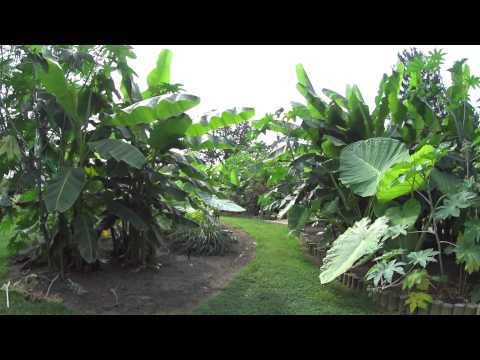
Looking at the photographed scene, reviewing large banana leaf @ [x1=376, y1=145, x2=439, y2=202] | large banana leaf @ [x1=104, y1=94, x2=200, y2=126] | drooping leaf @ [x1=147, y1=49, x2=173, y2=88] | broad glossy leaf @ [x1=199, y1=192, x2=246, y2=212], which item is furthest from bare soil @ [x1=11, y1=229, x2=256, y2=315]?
drooping leaf @ [x1=147, y1=49, x2=173, y2=88]

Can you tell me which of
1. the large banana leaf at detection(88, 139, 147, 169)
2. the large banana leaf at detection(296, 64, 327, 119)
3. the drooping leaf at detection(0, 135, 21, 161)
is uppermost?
the large banana leaf at detection(296, 64, 327, 119)

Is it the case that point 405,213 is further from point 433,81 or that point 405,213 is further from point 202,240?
point 202,240

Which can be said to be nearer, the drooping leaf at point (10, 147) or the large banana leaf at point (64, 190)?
the large banana leaf at point (64, 190)

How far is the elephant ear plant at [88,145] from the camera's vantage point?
399cm

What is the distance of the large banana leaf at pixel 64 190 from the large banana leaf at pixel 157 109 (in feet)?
2.29

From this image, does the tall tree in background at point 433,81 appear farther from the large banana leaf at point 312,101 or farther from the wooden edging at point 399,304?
the wooden edging at point 399,304

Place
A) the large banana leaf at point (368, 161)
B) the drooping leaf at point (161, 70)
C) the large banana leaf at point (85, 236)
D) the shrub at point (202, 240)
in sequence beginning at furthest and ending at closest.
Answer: the shrub at point (202, 240), the drooping leaf at point (161, 70), the large banana leaf at point (368, 161), the large banana leaf at point (85, 236)

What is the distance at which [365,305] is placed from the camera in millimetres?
3973

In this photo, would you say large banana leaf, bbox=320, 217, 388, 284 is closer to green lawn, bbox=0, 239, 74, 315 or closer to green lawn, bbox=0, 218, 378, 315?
green lawn, bbox=0, 218, 378, 315

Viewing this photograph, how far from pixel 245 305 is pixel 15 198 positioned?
10.4 feet

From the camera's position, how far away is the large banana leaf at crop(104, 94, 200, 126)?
388 centimetres

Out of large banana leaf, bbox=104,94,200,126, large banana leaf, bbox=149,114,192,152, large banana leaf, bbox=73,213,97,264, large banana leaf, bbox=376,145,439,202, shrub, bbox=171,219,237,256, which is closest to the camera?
large banana leaf, bbox=376,145,439,202

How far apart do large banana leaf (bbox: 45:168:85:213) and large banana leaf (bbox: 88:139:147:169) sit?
→ 13.2 inches

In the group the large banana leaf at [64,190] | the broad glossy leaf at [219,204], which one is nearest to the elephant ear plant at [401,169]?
the broad glossy leaf at [219,204]
